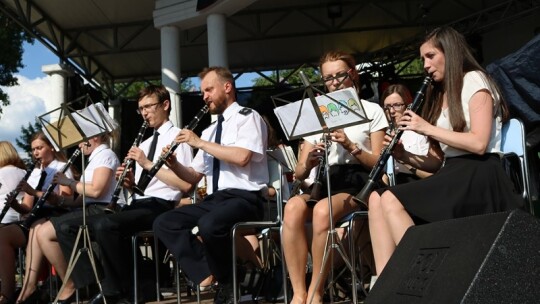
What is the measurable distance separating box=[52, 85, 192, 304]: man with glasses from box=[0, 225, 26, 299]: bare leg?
101cm

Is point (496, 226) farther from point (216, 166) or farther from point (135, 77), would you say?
point (135, 77)

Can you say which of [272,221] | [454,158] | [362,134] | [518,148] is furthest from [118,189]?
[518,148]

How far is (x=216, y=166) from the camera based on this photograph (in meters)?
4.79

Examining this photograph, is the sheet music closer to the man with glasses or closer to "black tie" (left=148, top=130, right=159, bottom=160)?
the man with glasses

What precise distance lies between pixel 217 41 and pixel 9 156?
12.1 ft

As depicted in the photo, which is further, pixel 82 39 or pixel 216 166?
pixel 82 39

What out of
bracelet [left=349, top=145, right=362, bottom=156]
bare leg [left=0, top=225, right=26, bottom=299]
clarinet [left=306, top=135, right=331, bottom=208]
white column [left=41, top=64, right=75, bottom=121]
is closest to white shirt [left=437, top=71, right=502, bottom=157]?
bracelet [left=349, top=145, right=362, bottom=156]

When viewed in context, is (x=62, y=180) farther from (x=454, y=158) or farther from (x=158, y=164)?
(x=454, y=158)

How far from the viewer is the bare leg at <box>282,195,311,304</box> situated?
4.09 meters

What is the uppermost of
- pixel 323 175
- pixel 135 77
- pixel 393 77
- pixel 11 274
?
pixel 135 77

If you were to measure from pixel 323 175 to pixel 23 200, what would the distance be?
3.70 meters

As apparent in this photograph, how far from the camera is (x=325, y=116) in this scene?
150 inches

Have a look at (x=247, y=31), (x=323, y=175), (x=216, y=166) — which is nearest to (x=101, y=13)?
(x=247, y=31)

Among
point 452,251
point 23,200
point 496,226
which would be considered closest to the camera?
point 496,226
